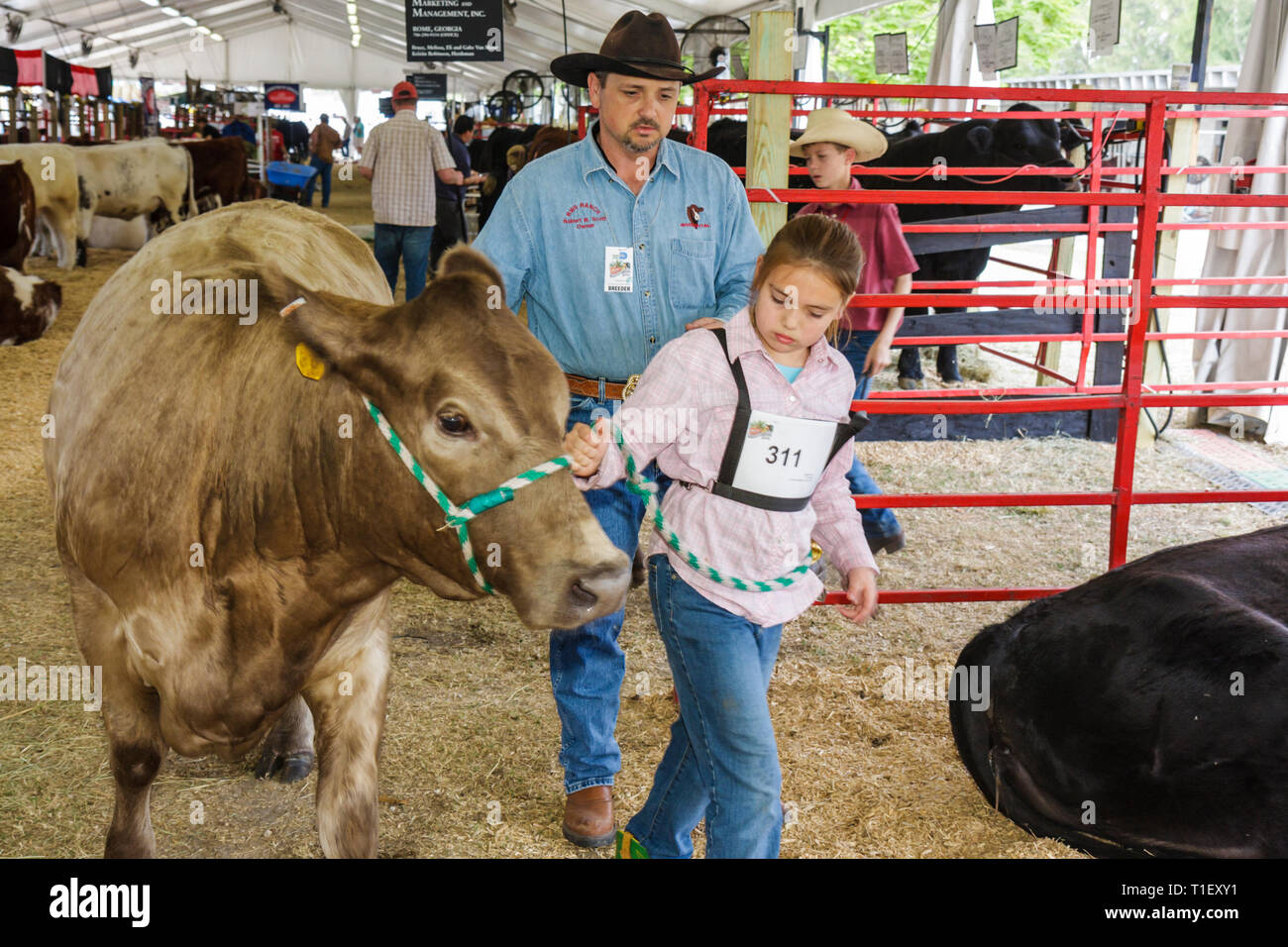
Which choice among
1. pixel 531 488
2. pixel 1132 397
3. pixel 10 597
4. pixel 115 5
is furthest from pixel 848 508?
pixel 115 5

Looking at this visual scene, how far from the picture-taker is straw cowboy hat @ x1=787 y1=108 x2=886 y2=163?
14.9 feet

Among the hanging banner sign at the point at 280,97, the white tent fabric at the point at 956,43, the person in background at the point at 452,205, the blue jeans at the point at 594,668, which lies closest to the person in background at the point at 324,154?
the person in background at the point at 452,205

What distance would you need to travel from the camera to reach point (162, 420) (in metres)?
2.29

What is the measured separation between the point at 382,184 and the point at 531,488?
7.93 meters

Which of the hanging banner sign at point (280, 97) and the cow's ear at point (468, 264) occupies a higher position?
the hanging banner sign at point (280, 97)

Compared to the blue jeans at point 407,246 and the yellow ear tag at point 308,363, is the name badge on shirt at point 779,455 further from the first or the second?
the blue jeans at point 407,246

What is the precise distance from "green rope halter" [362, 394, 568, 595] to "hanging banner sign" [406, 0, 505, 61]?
12225 millimetres

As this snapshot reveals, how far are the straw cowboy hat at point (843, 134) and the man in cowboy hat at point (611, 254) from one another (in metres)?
1.85

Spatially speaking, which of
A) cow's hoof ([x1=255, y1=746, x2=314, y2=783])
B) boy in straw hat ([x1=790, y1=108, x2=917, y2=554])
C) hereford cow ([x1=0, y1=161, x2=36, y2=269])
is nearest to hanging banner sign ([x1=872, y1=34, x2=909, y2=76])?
boy in straw hat ([x1=790, y1=108, x2=917, y2=554])

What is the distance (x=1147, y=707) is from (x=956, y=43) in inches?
489

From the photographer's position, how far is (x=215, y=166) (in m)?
17.5

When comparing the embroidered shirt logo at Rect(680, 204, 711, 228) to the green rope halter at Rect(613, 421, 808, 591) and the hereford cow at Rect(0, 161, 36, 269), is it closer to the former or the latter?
the green rope halter at Rect(613, 421, 808, 591)

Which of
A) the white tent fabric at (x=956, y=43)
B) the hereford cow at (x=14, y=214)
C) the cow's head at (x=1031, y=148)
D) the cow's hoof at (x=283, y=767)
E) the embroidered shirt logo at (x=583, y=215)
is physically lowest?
the cow's hoof at (x=283, y=767)

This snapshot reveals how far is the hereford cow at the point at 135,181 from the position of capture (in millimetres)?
14898
